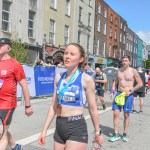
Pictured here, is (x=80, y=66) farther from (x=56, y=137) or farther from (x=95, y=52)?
(x=95, y=52)

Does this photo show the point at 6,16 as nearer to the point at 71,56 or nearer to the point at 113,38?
the point at 71,56

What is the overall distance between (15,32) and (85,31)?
14.7 metres

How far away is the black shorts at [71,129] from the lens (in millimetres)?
3635

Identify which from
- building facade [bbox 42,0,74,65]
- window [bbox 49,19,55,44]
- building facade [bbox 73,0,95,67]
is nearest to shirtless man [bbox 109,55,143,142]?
building facade [bbox 42,0,74,65]

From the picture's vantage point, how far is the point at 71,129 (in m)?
3.64

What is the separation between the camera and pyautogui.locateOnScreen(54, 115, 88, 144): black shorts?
3635 millimetres

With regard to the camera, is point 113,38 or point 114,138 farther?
point 113,38

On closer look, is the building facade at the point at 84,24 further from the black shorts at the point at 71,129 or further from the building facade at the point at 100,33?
the black shorts at the point at 71,129

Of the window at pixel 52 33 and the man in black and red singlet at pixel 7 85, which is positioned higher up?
the window at pixel 52 33

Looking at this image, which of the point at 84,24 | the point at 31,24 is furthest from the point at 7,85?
the point at 84,24

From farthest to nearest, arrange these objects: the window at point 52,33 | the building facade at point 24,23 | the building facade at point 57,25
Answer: the window at point 52,33, the building facade at point 57,25, the building facade at point 24,23

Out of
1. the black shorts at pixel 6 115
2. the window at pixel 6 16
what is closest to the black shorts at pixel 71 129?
the black shorts at pixel 6 115

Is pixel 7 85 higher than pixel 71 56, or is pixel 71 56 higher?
pixel 71 56

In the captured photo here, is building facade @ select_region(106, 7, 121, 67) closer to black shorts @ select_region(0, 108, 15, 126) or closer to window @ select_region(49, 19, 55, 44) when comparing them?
window @ select_region(49, 19, 55, 44)
